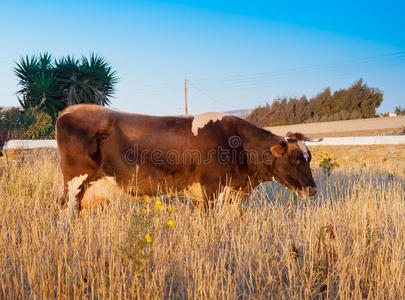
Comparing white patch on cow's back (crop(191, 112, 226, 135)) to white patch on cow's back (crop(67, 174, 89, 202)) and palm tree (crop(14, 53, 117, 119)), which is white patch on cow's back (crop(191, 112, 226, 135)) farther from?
palm tree (crop(14, 53, 117, 119))

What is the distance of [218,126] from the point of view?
463cm

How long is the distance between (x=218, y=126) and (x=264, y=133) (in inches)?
32.0

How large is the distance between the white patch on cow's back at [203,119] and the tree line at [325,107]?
1069 inches

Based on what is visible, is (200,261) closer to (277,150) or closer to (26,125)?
(277,150)

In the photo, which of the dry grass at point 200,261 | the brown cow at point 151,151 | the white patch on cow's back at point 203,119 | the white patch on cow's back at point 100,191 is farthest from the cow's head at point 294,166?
the white patch on cow's back at point 100,191

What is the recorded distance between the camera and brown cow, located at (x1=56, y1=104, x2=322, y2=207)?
4.31 meters

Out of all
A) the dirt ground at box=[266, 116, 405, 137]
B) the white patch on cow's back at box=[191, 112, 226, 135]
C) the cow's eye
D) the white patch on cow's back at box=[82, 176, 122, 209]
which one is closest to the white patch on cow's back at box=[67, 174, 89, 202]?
the white patch on cow's back at box=[82, 176, 122, 209]

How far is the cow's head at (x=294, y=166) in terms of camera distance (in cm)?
483

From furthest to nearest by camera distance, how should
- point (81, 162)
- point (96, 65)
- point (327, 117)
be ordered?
1. point (327, 117)
2. point (96, 65)
3. point (81, 162)

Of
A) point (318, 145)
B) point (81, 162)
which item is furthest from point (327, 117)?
point (81, 162)

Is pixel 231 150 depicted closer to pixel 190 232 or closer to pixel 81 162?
pixel 190 232

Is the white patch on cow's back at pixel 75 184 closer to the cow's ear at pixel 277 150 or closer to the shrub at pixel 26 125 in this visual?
the cow's ear at pixel 277 150

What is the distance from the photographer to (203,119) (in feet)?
15.3

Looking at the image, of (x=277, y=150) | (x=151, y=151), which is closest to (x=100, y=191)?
(x=151, y=151)
